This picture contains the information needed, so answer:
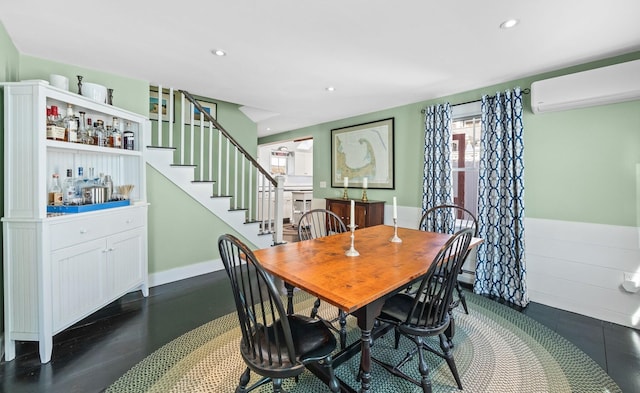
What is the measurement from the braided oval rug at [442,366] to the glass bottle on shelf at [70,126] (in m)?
1.76

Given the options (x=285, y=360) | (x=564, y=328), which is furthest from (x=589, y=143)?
(x=285, y=360)

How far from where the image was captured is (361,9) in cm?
180

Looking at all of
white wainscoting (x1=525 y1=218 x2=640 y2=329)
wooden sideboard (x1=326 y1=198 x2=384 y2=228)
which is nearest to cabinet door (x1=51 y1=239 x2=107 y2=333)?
wooden sideboard (x1=326 y1=198 x2=384 y2=228)

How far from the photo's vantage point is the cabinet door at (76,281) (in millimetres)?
2006

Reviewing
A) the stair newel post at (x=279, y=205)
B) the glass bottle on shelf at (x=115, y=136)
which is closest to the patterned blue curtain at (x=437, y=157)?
the stair newel post at (x=279, y=205)

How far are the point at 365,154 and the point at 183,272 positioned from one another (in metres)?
3.07

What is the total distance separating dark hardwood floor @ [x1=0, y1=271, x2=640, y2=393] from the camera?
69.4 inches

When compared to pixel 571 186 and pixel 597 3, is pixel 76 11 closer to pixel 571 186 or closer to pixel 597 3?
pixel 597 3

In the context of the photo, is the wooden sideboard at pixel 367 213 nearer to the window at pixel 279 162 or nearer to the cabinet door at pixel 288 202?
the cabinet door at pixel 288 202

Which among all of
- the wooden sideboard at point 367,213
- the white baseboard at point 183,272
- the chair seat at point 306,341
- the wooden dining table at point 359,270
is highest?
the wooden sideboard at point 367,213

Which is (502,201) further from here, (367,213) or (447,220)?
(367,213)

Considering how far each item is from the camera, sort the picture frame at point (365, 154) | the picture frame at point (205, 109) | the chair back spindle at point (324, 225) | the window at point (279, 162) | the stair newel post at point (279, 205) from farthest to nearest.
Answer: the window at point (279, 162), the picture frame at point (365, 154), the picture frame at point (205, 109), the stair newel post at point (279, 205), the chair back spindle at point (324, 225)

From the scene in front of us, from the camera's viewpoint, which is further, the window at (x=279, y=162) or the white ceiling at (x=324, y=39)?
the window at (x=279, y=162)

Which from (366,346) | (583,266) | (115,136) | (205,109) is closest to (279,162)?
(205,109)
